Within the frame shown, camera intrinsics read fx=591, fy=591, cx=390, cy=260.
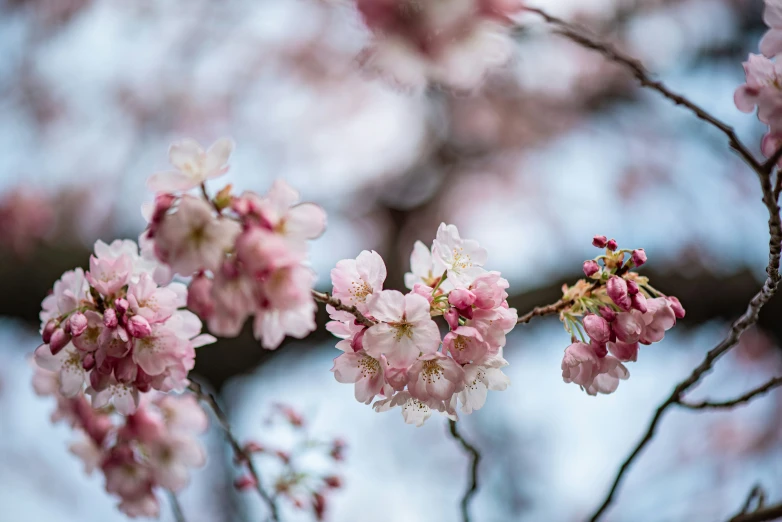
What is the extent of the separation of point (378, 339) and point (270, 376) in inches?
82.2

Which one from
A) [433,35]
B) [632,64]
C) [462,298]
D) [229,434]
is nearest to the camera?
[462,298]

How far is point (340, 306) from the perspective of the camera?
0.60 meters

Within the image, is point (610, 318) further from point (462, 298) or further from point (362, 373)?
point (362, 373)

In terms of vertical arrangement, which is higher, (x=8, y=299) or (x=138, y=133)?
(x=8, y=299)

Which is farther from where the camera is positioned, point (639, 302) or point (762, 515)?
point (762, 515)

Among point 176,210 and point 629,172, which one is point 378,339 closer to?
point 176,210

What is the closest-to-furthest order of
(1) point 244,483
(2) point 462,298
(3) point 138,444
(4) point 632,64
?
(2) point 462,298 → (4) point 632,64 → (3) point 138,444 → (1) point 244,483

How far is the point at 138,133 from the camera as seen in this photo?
431 cm

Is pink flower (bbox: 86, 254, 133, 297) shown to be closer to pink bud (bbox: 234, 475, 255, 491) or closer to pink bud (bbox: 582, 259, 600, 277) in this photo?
pink bud (bbox: 582, 259, 600, 277)

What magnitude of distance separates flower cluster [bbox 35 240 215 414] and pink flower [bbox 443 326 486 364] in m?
0.29

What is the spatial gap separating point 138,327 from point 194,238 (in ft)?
0.64

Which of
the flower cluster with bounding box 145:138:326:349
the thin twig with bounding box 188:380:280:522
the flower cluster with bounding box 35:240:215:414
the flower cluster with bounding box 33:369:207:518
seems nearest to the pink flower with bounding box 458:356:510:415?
the flower cluster with bounding box 145:138:326:349

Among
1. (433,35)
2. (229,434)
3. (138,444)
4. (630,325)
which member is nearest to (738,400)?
(630,325)

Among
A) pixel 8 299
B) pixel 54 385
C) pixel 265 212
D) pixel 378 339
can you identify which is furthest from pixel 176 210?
pixel 8 299
